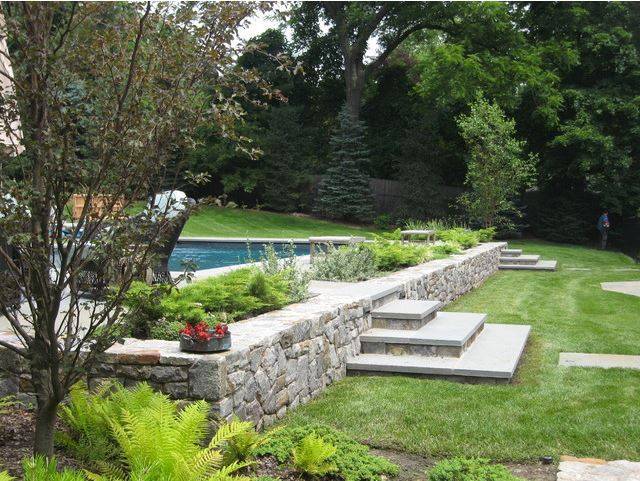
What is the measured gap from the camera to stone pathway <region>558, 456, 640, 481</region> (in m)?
3.66

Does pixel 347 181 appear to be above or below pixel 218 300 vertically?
above

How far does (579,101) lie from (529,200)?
4.24 m

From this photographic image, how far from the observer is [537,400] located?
202 inches

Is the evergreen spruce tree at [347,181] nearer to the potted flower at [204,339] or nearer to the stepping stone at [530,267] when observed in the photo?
the stepping stone at [530,267]

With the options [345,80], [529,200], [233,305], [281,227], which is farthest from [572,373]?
[345,80]

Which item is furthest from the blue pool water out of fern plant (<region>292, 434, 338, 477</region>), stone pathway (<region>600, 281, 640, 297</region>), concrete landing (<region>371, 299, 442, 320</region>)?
fern plant (<region>292, 434, 338, 477</region>)

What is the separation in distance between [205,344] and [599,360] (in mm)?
4056

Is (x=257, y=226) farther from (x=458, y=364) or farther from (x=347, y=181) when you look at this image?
(x=458, y=364)

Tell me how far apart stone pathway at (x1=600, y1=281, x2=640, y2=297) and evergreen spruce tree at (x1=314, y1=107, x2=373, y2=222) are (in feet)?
43.4

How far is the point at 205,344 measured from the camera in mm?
4027

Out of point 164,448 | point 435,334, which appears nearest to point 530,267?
point 435,334

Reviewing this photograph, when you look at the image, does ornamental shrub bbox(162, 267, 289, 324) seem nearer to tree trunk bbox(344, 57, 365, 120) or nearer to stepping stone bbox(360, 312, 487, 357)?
stepping stone bbox(360, 312, 487, 357)

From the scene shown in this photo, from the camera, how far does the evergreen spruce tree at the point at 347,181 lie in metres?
25.4

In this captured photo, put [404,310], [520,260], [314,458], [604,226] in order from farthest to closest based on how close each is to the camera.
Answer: [604,226]
[520,260]
[404,310]
[314,458]
